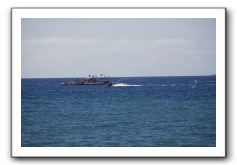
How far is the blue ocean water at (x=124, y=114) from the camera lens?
655cm

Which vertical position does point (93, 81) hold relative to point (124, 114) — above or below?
above

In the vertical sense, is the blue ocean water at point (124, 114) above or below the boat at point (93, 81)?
below

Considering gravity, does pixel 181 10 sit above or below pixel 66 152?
above

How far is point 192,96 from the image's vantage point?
6.69m

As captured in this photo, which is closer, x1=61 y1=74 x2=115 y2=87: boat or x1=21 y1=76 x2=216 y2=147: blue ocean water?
x1=21 y1=76 x2=216 y2=147: blue ocean water

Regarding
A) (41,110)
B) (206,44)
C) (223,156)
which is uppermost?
(206,44)

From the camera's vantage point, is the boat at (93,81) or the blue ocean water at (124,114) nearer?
the blue ocean water at (124,114)

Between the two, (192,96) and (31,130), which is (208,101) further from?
(31,130)

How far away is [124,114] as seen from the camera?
22.1 feet

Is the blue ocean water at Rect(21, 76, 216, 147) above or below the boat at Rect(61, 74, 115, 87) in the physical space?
below

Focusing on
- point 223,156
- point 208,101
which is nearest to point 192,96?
point 208,101

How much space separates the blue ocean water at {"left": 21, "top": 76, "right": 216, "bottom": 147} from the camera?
6555mm

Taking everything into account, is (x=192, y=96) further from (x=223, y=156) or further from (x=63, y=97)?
(x=63, y=97)

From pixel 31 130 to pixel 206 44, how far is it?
5.65ft
